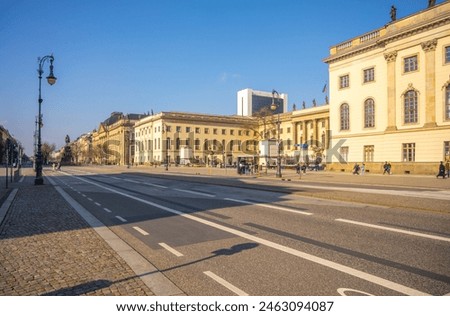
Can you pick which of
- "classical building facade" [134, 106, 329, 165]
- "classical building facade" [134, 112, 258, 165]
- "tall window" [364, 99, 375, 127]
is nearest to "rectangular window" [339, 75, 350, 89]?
"tall window" [364, 99, 375, 127]

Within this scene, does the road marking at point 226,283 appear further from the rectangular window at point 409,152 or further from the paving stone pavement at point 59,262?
the rectangular window at point 409,152

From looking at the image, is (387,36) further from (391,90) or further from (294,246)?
(294,246)

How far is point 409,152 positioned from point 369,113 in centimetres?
856

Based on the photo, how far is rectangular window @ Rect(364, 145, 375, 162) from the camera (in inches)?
1746

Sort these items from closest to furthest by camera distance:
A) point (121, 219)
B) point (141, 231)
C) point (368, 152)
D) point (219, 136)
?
point (141, 231), point (121, 219), point (368, 152), point (219, 136)

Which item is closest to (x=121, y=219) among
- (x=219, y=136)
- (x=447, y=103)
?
(x=447, y=103)

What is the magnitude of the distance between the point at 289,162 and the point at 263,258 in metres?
67.9

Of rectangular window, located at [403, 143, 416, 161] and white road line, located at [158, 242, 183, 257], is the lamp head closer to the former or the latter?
white road line, located at [158, 242, 183, 257]

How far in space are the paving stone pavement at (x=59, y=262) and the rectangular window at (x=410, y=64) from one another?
139 feet

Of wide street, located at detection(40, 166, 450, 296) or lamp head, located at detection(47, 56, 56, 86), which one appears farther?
lamp head, located at detection(47, 56, 56, 86)

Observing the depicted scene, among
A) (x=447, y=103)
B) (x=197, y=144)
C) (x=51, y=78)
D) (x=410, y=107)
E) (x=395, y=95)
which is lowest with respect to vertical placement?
(x=197, y=144)

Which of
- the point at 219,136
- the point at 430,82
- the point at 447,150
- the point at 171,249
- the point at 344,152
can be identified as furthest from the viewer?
the point at 219,136

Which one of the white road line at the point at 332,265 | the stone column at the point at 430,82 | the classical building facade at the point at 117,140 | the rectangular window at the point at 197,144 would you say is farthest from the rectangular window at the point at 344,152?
the classical building facade at the point at 117,140

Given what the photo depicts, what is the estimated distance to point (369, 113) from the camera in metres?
45.4
